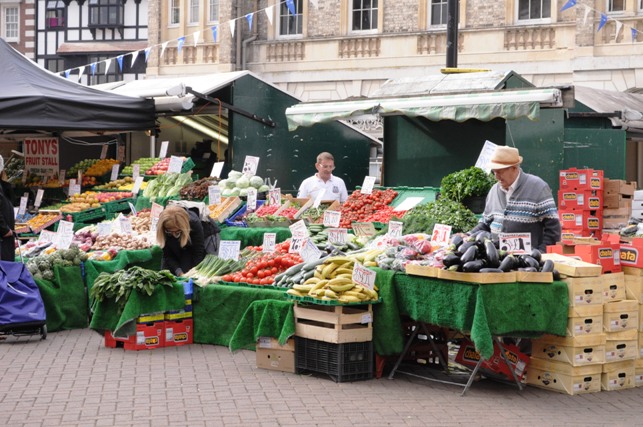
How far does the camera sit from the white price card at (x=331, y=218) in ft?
38.1

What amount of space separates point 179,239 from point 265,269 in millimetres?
1616

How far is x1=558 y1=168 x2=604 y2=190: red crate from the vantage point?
537 inches

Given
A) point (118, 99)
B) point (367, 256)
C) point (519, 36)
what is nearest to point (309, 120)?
point (118, 99)

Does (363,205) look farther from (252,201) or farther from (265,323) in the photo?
(265,323)

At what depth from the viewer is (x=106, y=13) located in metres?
47.7

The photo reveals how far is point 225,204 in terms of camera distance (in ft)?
43.5

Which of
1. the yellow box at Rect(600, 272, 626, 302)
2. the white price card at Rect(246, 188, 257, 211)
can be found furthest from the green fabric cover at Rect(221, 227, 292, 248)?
the yellow box at Rect(600, 272, 626, 302)

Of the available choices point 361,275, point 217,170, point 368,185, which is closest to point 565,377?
point 361,275

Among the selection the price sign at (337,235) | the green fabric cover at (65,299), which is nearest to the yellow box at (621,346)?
the price sign at (337,235)

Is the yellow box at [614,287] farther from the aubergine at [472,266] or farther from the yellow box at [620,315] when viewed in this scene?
the aubergine at [472,266]

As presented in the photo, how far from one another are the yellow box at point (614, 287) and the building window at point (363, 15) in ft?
68.7

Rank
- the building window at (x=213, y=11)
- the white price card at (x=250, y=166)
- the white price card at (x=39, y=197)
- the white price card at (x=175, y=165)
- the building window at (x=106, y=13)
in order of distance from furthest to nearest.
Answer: the building window at (x=106, y=13) < the building window at (x=213, y=11) < the white price card at (x=39, y=197) < the white price card at (x=175, y=165) < the white price card at (x=250, y=166)

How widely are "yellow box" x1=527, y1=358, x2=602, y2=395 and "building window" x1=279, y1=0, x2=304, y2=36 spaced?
74.0ft

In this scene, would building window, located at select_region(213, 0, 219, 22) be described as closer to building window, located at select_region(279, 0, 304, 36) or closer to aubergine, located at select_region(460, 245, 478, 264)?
building window, located at select_region(279, 0, 304, 36)
